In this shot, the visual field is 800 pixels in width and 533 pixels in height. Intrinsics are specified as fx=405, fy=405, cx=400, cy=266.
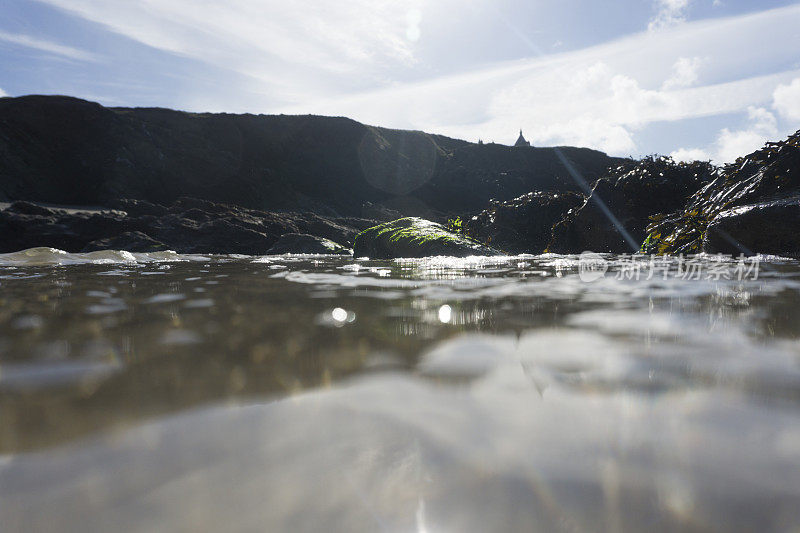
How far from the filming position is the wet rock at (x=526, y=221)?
11188 mm

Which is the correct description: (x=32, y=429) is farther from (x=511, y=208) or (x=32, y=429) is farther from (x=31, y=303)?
(x=511, y=208)

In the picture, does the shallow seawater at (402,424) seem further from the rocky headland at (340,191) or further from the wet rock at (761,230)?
the rocky headland at (340,191)

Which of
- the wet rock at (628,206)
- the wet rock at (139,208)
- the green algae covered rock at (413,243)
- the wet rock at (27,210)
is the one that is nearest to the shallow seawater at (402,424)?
the green algae covered rock at (413,243)

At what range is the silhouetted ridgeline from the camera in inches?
1672

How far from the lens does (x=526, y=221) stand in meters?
11.5

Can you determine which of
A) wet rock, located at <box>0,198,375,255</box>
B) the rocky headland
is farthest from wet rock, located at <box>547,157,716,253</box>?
wet rock, located at <box>0,198,375,255</box>

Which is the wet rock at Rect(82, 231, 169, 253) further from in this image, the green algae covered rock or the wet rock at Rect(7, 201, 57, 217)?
the green algae covered rock

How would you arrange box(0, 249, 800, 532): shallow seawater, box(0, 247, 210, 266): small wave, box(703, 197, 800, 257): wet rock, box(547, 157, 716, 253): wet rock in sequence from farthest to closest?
box(547, 157, 716, 253): wet rock, box(0, 247, 210, 266): small wave, box(703, 197, 800, 257): wet rock, box(0, 249, 800, 532): shallow seawater

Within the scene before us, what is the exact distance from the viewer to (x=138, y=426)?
87 cm

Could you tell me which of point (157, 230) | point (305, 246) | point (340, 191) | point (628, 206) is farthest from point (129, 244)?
point (340, 191)

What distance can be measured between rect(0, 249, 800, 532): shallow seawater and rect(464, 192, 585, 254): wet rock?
9502mm

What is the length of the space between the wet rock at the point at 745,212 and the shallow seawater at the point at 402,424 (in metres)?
5.31

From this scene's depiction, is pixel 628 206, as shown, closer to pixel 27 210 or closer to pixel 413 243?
pixel 413 243

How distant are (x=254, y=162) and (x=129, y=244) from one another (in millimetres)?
43518
